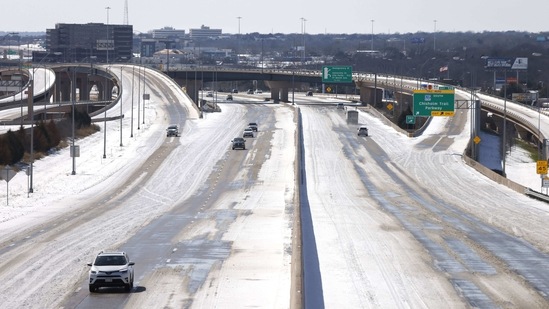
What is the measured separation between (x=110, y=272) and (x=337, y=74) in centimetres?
12804

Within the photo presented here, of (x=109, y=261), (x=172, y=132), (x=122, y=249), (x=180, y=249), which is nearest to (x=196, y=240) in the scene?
(x=180, y=249)

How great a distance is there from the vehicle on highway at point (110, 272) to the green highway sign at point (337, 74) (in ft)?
412

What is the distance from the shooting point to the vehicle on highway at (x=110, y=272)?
3628 centimetres

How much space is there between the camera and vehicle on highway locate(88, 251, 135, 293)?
36.3 meters

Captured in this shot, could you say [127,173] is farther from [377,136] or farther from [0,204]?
[377,136]

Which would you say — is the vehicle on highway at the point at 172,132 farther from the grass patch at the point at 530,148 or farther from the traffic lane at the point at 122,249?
the grass patch at the point at 530,148

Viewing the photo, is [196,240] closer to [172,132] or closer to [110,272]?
[110,272]

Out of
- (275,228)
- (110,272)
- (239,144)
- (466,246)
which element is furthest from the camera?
(239,144)

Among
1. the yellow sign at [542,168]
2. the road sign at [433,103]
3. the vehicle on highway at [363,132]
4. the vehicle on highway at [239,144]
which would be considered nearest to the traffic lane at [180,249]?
the yellow sign at [542,168]

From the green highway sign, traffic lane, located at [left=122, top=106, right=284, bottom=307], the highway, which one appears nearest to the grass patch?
the highway

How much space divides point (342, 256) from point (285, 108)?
122m

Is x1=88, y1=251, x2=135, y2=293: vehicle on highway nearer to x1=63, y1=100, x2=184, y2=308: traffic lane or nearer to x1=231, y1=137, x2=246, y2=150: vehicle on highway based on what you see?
x1=63, y1=100, x2=184, y2=308: traffic lane

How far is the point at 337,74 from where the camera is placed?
163 meters

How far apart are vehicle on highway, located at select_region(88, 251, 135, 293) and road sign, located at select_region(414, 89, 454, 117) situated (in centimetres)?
7760
